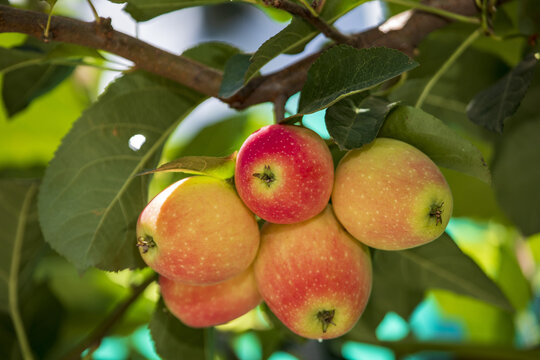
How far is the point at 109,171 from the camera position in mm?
814

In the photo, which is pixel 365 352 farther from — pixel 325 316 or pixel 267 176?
pixel 267 176

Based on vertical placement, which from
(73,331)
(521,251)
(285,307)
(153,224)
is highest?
(153,224)

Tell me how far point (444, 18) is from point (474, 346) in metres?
0.70

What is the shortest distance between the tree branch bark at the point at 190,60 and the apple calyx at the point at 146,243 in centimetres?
23

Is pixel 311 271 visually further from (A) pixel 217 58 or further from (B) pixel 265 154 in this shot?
(A) pixel 217 58

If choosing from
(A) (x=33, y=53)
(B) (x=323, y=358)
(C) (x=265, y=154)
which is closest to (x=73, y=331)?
(B) (x=323, y=358)

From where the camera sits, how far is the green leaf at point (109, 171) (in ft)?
2.56

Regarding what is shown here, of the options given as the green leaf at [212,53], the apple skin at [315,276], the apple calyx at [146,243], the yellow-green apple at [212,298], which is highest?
the green leaf at [212,53]

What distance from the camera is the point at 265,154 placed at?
60 cm

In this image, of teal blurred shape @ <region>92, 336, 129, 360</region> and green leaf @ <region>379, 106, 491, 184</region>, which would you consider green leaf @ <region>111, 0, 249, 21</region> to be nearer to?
green leaf @ <region>379, 106, 491, 184</region>

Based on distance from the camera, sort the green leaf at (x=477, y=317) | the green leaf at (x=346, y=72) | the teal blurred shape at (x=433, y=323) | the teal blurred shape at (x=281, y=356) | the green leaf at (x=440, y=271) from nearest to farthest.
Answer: the green leaf at (x=346, y=72) < the green leaf at (x=440, y=271) < the teal blurred shape at (x=281, y=356) < the green leaf at (x=477, y=317) < the teal blurred shape at (x=433, y=323)

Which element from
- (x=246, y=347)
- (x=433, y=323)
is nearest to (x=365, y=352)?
(x=433, y=323)

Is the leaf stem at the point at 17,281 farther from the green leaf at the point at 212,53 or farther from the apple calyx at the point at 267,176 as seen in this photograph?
the apple calyx at the point at 267,176

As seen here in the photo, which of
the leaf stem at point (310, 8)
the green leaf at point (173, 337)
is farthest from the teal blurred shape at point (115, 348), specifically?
the leaf stem at point (310, 8)
